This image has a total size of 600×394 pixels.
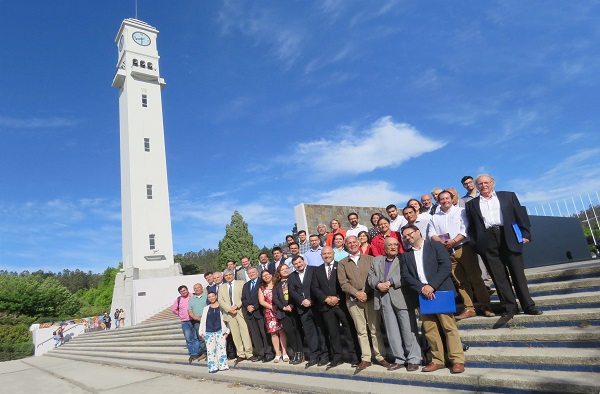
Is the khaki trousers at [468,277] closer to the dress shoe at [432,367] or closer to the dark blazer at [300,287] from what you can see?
the dress shoe at [432,367]

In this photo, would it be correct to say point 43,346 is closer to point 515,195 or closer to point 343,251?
point 343,251

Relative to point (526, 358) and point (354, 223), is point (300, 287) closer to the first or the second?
point (354, 223)

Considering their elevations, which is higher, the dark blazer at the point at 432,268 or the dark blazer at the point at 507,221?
the dark blazer at the point at 507,221

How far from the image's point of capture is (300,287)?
18.1 feet

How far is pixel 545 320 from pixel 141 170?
25989 mm

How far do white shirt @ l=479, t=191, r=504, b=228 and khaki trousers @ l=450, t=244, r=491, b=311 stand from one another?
0.47 meters

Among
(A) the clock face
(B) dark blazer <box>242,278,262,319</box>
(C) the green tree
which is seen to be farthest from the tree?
(B) dark blazer <box>242,278,262,319</box>

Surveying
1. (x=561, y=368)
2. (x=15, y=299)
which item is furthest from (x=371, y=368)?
(x=15, y=299)

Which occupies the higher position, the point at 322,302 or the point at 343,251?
the point at 343,251

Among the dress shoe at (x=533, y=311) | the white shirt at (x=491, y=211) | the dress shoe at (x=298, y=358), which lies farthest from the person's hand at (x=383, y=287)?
the dress shoe at (x=298, y=358)

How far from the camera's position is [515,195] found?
4.35 m

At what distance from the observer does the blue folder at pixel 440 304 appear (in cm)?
375

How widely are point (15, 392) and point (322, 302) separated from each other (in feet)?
26.5

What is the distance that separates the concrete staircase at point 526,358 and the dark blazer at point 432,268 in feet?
2.78
